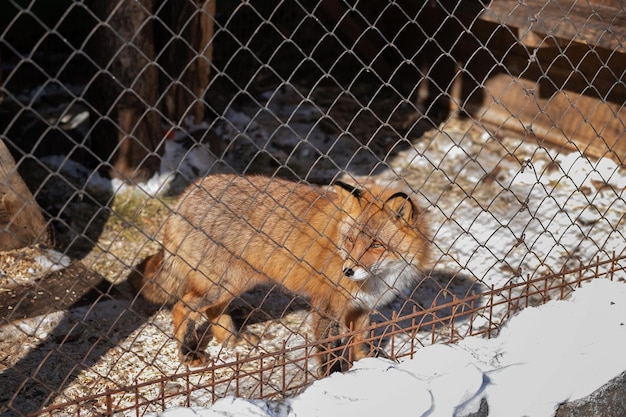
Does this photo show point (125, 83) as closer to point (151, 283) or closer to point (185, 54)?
point (185, 54)

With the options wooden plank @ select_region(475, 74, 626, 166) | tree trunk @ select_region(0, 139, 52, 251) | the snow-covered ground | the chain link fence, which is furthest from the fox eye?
wooden plank @ select_region(475, 74, 626, 166)

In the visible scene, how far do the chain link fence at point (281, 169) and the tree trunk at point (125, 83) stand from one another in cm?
2

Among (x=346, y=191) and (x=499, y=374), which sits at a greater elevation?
(x=346, y=191)

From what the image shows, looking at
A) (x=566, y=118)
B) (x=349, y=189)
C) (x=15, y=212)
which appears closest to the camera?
(x=349, y=189)

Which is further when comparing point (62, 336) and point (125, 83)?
point (125, 83)

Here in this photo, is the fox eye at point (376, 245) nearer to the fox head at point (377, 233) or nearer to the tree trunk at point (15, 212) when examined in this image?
the fox head at point (377, 233)

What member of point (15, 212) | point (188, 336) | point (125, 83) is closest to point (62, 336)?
point (188, 336)

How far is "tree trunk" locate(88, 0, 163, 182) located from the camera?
529 centimetres

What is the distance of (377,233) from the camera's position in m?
3.71

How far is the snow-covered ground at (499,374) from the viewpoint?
292cm

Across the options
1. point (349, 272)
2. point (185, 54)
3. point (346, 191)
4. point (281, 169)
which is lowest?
point (281, 169)

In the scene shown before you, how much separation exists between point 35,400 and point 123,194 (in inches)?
97.0

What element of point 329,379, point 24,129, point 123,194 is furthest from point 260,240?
point 24,129

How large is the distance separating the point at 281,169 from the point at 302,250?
269 cm
